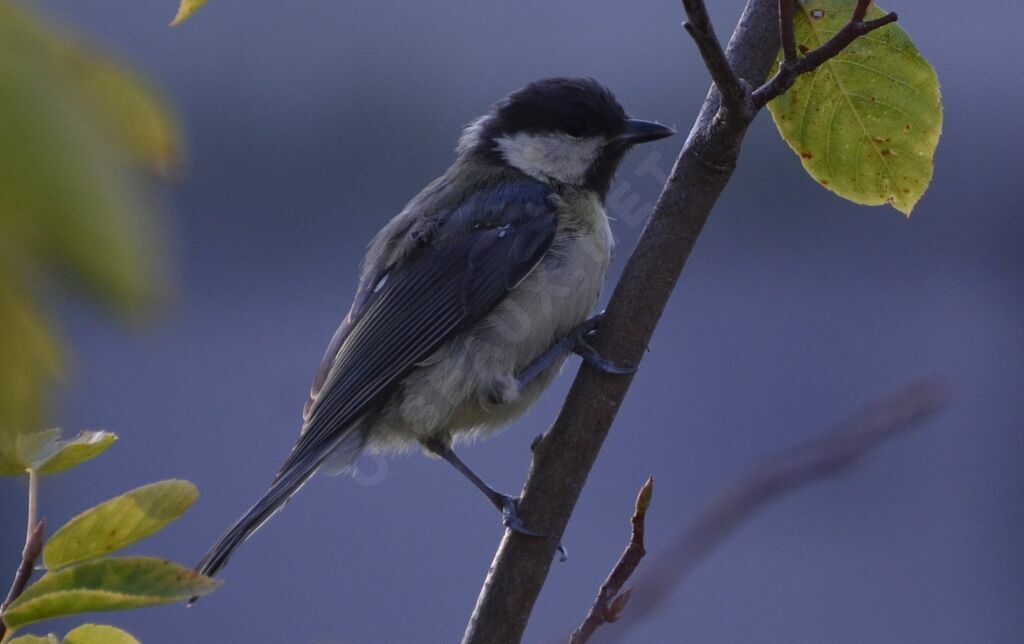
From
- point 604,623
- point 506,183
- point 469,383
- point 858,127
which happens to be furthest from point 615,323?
point 506,183

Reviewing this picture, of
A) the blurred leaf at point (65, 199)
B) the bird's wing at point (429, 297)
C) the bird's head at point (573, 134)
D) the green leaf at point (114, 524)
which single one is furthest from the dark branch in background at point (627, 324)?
the blurred leaf at point (65, 199)

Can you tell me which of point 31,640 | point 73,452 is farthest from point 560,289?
point 31,640

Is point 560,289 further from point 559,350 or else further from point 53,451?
point 53,451

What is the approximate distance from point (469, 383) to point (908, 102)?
114cm

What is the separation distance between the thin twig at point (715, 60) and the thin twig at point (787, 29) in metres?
0.06

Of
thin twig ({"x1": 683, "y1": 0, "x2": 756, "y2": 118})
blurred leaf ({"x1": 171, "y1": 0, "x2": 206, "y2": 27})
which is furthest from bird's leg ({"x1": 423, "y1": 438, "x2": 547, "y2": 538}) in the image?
blurred leaf ({"x1": 171, "y1": 0, "x2": 206, "y2": 27})

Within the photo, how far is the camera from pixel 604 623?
114cm

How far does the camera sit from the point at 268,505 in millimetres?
2076

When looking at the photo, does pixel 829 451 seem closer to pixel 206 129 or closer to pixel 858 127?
pixel 858 127

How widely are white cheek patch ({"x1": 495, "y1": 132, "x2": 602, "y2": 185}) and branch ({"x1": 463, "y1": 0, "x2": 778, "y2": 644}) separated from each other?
1032 mm

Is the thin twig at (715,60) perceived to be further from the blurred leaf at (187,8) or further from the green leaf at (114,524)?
the green leaf at (114,524)

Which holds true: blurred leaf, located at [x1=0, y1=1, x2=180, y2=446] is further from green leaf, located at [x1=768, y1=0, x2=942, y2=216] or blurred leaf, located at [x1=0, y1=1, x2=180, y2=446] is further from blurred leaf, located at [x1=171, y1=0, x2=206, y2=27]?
green leaf, located at [x1=768, y1=0, x2=942, y2=216]

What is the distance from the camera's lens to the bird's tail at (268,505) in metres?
1.95

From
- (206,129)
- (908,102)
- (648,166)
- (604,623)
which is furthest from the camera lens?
(206,129)
